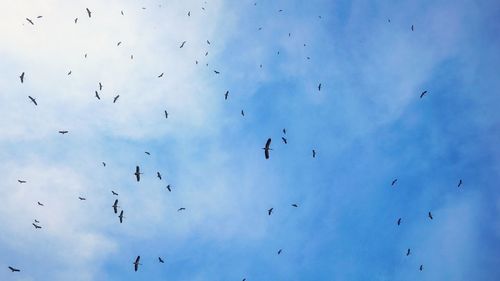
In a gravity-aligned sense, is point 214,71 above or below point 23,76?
above

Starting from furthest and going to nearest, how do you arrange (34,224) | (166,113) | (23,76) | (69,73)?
(34,224)
(166,113)
(69,73)
(23,76)

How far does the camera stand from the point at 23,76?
2070cm

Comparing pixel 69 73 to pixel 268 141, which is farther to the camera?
pixel 69 73

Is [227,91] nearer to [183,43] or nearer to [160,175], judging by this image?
[183,43]

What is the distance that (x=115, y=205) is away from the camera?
2317cm

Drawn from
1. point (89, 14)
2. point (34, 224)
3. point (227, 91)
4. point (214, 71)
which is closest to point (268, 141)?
point (227, 91)

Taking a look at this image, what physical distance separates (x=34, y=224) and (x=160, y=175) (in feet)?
31.0

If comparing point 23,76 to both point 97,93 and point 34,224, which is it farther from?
point 34,224

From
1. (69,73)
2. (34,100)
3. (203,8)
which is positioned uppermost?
(203,8)

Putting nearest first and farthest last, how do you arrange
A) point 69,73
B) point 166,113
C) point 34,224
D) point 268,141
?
point 268,141 → point 69,73 → point 166,113 → point 34,224

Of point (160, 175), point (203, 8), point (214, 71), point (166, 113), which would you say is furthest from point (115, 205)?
point (203, 8)

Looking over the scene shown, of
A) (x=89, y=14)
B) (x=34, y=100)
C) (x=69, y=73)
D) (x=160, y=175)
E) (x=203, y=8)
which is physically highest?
(x=203, y=8)

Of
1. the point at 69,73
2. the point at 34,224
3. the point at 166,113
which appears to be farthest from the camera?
the point at 34,224

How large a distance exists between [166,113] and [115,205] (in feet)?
20.0
